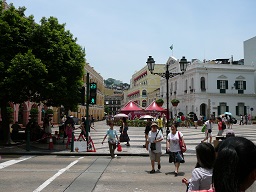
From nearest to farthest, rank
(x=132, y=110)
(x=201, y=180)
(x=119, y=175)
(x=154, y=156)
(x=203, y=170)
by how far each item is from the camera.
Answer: (x=201, y=180), (x=203, y=170), (x=119, y=175), (x=154, y=156), (x=132, y=110)

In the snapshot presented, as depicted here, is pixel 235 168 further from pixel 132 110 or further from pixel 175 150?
pixel 132 110

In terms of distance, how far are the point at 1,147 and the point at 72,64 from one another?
6.24 meters

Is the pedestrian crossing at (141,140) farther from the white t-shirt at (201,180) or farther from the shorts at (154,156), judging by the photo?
the white t-shirt at (201,180)

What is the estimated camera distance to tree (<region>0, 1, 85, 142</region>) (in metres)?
16.6

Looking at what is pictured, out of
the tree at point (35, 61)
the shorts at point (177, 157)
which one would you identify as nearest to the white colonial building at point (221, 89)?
the tree at point (35, 61)

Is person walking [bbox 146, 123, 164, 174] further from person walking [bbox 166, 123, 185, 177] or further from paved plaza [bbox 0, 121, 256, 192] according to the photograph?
person walking [bbox 166, 123, 185, 177]

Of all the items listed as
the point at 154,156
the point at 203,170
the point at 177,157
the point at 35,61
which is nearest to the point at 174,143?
the point at 177,157

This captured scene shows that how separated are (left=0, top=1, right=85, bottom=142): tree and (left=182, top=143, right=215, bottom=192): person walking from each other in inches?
520

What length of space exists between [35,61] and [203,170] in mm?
13584

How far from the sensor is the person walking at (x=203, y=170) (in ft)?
14.9

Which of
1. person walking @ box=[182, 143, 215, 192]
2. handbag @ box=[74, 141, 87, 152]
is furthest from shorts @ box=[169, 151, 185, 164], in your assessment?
handbag @ box=[74, 141, 87, 152]

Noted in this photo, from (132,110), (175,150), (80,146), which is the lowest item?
(80,146)

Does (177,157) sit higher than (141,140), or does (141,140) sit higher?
(177,157)

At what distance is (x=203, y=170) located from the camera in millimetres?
4672
